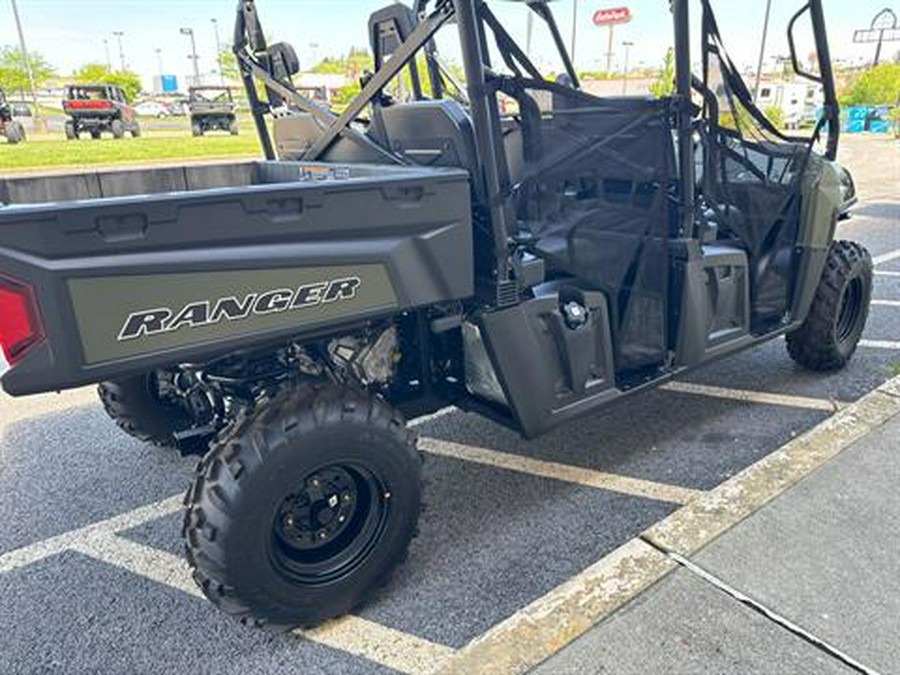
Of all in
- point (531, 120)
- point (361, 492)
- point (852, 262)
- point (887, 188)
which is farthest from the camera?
point (887, 188)

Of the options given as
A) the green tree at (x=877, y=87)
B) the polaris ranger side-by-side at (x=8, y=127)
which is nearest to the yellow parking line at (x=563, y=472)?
the polaris ranger side-by-side at (x=8, y=127)

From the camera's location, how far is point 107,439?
146 inches

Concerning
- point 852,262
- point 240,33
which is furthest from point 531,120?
point 852,262

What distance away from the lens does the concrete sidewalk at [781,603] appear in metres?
2.04

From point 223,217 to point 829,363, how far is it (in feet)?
12.3

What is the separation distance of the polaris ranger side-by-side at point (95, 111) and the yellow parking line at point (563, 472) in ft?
84.1

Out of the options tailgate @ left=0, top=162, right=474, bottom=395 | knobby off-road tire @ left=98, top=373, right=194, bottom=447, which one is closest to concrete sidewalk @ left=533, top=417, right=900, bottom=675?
tailgate @ left=0, top=162, right=474, bottom=395

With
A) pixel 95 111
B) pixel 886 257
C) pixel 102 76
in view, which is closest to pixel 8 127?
pixel 95 111

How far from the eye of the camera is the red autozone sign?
3.42 metres

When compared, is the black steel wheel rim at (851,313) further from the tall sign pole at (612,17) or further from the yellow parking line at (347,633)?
the yellow parking line at (347,633)

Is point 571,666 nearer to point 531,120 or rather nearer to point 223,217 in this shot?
point 223,217

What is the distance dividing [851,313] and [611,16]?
243 cm

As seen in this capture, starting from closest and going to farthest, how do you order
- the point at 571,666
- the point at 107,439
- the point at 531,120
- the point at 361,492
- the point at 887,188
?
the point at 571,666, the point at 361,492, the point at 531,120, the point at 107,439, the point at 887,188

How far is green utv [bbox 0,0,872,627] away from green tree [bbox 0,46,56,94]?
170 ft
